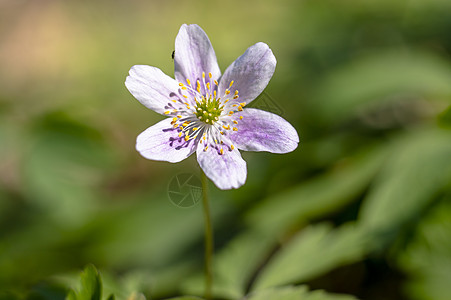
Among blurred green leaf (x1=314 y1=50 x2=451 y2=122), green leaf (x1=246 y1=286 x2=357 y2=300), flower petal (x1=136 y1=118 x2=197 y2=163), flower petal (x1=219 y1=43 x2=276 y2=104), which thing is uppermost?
blurred green leaf (x1=314 y1=50 x2=451 y2=122)

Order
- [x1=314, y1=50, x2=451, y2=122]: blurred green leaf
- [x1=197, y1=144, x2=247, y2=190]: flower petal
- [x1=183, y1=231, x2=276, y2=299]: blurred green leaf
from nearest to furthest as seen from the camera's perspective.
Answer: [x1=197, y1=144, x2=247, y2=190]: flower petal < [x1=183, y1=231, x2=276, y2=299]: blurred green leaf < [x1=314, y1=50, x2=451, y2=122]: blurred green leaf

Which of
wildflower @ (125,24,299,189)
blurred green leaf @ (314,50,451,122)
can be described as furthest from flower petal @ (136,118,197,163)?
blurred green leaf @ (314,50,451,122)

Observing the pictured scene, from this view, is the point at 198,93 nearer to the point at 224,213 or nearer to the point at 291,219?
the point at 291,219

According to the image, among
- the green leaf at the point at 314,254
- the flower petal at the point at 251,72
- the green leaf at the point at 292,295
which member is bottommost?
the green leaf at the point at 292,295

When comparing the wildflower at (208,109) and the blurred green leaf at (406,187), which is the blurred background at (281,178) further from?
the wildflower at (208,109)

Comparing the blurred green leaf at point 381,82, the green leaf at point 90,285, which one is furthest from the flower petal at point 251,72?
the blurred green leaf at point 381,82

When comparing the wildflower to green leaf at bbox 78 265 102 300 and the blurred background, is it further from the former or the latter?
green leaf at bbox 78 265 102 300

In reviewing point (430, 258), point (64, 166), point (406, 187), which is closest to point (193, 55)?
point (406, 187)

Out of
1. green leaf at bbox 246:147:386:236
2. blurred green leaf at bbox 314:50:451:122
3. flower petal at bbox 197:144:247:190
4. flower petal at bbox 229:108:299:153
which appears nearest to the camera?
flower petal at bbox 197:144:247:190
